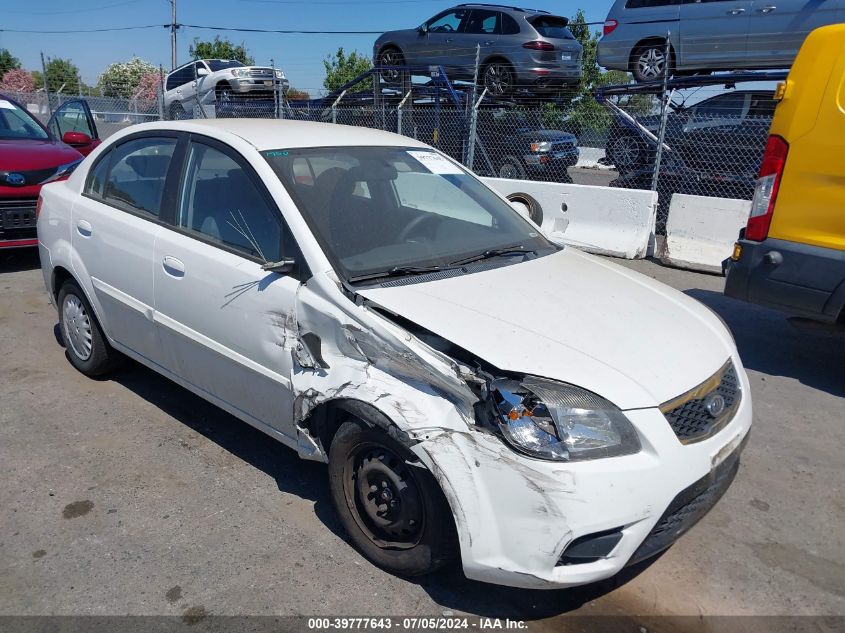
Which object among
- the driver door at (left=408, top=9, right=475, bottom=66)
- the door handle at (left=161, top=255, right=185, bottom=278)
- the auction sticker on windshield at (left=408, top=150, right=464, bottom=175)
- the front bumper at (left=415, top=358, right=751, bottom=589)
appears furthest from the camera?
the driver door at (left=408, top=9, right=475, bottom=66)

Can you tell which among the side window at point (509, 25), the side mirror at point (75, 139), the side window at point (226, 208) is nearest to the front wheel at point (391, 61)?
the side window at point (509, 25)

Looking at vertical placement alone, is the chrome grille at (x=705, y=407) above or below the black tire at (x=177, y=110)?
above

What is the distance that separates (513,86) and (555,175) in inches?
63.6

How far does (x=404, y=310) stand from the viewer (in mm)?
2660

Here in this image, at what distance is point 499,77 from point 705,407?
10.2 m

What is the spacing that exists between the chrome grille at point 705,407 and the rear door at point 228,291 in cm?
154

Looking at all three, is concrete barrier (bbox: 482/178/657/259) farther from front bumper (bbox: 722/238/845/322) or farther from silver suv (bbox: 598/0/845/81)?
front bumper (bbox: 722/238/845/322)

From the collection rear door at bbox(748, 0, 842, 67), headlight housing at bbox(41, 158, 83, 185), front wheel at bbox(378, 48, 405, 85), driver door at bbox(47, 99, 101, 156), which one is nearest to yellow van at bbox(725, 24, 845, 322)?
rear door at bbox(748, 0, 842, 67)

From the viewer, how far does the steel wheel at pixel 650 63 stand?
10.9 m

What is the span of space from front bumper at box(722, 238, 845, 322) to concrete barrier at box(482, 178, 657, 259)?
3593 mm

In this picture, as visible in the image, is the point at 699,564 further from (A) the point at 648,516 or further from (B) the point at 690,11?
(B) the point at 690,11

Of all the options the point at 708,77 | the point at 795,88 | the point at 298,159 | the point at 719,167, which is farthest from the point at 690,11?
the point at 298,159

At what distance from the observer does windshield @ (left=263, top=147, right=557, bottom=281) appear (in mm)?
3129

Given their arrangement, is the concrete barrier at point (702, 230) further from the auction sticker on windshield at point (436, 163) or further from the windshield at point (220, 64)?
the windshield at point (220, 64)
